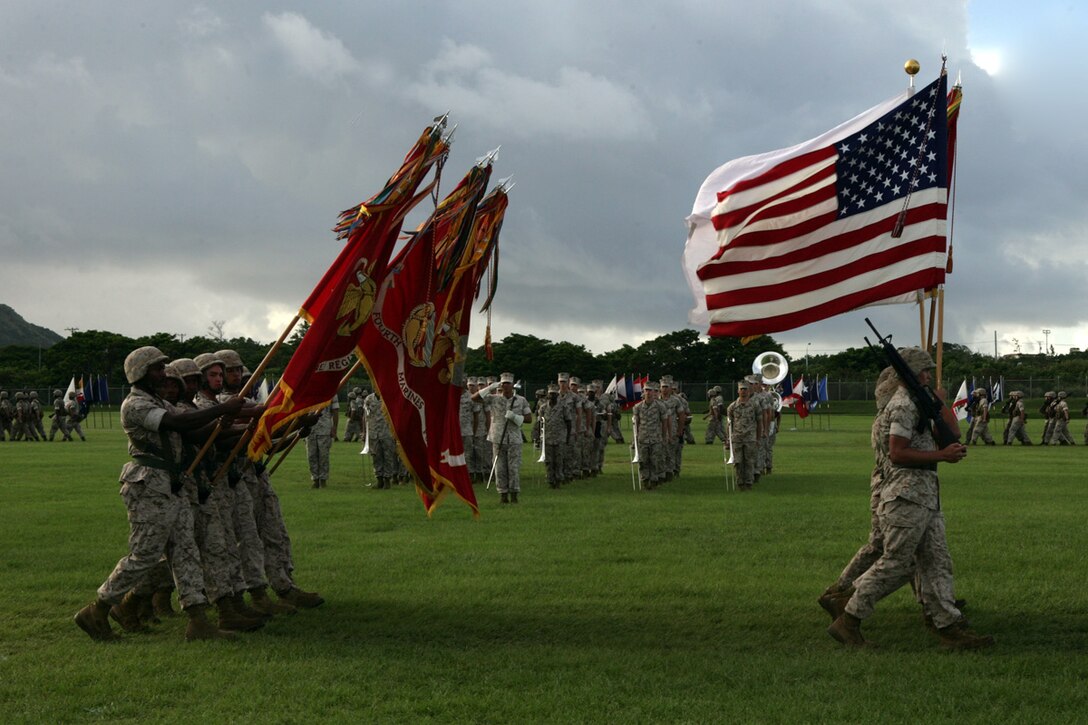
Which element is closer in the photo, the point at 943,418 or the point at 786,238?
the point at 943,418

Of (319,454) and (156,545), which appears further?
(319,454)

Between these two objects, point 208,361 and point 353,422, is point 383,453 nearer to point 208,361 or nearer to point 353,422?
point 208,361

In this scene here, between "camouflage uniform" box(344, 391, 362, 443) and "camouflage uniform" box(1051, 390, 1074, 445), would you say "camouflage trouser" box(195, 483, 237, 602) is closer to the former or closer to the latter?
"camouflage uniform" box(344, 391, 362, 443)

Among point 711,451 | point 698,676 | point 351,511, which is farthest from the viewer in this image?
point 711,451

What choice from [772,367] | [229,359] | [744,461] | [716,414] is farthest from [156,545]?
[772,367]

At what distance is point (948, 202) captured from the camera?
1045cm

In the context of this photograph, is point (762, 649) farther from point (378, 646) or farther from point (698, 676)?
point (378, 646)

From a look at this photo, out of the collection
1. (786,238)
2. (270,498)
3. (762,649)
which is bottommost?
(762,649)

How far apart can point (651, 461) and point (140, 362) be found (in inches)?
597

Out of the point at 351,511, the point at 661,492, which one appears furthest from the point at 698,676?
the point at 661,492

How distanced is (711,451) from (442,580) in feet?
86.7

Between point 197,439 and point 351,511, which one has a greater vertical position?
point 197,439

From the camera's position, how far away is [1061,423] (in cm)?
4066

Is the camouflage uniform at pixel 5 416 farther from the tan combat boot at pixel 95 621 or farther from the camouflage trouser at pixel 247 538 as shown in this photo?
the tan combat boot at pixel 95 621
